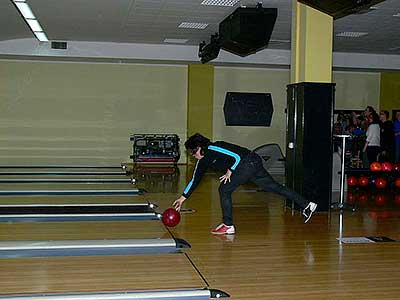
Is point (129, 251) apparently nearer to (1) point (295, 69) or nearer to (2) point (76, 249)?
(2) point (76, 249)

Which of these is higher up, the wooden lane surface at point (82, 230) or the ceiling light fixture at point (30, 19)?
the ceiling light fixture at point (30, 19)

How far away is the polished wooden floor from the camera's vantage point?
3.75 metres

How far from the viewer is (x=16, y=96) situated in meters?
13.6

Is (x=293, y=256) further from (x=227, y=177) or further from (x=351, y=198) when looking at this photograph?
(x=351, y=198)

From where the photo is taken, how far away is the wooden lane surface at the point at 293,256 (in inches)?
148

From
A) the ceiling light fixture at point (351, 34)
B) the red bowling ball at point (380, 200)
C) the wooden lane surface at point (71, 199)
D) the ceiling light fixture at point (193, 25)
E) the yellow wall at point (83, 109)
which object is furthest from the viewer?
the yellow wall at point (83, 109)

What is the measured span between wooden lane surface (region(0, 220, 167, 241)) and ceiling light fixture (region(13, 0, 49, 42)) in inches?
155

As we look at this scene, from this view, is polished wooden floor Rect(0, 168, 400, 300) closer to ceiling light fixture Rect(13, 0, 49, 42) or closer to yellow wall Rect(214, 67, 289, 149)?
ceiling light fixture Rect(13, 0, 49, 42)

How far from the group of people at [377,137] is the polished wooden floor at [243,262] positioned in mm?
2965

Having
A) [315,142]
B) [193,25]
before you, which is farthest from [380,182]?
[193,25]

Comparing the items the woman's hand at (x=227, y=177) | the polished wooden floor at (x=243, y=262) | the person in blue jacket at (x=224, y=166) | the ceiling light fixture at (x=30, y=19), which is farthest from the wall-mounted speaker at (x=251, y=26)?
the woman's hand at (x=227, y=177)

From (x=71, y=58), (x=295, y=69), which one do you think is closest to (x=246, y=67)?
(x=71, y=58)

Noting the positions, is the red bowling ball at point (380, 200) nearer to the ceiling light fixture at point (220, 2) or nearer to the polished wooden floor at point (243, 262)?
the polished wooden floor at point (243, 262)

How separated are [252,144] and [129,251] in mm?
10240
